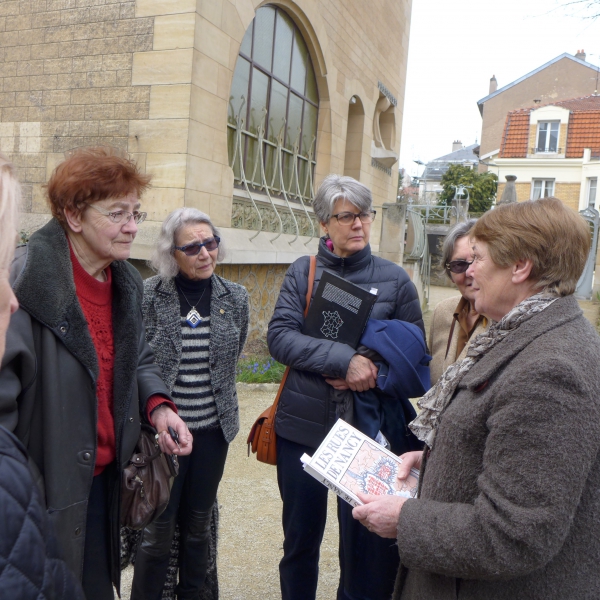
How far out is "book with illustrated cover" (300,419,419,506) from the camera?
182cm

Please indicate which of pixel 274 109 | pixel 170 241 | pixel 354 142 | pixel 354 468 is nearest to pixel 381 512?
pixel 354 468

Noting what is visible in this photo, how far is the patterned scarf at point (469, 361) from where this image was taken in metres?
1.46

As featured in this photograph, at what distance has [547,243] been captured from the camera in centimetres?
145

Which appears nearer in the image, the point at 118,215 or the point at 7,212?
the point at 7,212

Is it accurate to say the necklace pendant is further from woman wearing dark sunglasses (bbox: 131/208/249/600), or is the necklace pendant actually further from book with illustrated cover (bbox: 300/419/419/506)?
book with illustrated cover (bbox: 300/419/419/506)

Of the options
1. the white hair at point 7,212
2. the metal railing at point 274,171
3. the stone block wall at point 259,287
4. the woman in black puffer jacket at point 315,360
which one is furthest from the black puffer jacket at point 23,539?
the metal railing at point 274,171

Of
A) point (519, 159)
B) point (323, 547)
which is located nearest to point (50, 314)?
point (323, 547)

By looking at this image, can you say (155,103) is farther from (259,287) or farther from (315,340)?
(315,340)

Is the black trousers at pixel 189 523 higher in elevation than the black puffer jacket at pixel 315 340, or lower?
lower

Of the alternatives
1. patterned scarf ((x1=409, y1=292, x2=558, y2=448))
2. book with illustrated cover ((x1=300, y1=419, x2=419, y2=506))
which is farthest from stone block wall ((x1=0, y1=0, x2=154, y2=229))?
patterned scarf ((x1=409, y1=292, x2=558, y2=448))

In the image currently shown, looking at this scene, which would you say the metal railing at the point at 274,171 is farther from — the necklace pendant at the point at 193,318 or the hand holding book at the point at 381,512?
the hand holding book at the point at 381,512

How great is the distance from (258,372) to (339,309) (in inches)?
185

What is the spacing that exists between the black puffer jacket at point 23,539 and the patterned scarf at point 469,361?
3.44ft

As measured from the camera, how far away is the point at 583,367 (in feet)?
4.27
